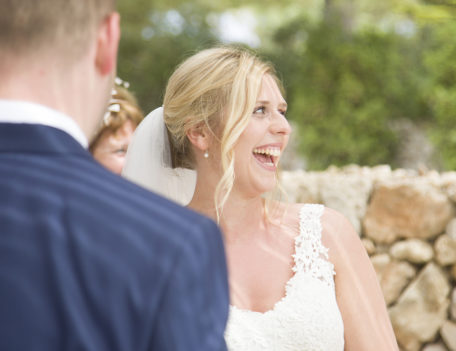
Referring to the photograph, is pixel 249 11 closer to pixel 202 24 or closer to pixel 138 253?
pixel 202 24

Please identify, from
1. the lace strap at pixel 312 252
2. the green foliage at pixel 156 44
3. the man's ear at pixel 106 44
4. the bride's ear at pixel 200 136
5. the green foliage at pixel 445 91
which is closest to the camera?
the man's ear at pixel 106 44

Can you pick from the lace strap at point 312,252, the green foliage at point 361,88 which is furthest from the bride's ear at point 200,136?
the green foliage at point 361,88

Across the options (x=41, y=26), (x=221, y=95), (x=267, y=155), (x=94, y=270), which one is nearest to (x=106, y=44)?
(x=41, y=26)

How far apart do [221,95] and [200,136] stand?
9.5 inches

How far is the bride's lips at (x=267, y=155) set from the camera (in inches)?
113

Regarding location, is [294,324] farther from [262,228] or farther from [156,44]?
[156,44]

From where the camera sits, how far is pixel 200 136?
2949mm

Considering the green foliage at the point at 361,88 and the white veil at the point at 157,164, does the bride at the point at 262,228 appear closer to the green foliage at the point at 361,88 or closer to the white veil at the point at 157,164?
the white veil at the point at 157,164

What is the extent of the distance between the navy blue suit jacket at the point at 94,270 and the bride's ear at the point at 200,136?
6.60 ft

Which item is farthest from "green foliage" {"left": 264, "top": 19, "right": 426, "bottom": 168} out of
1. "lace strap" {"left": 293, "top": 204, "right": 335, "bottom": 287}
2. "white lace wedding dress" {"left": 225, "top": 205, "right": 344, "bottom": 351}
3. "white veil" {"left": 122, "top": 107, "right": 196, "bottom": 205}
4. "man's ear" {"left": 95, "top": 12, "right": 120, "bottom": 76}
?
"man's ear" {"left": 95, "top": 12, "right": 120, "bottom": 76}

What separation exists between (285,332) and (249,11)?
21.5 metres

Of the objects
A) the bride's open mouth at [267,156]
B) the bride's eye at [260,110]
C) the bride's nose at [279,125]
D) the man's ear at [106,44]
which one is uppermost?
the man's ear at [106,44]

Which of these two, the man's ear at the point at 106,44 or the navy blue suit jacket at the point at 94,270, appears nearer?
the navy blue suit jacket at the point at 94,270

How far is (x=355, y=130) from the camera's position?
1098 centimetres
